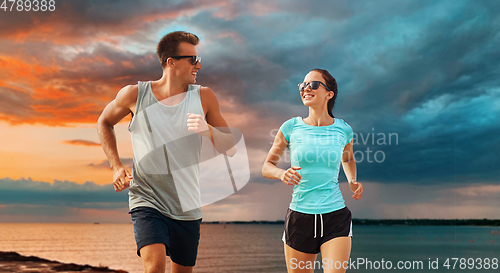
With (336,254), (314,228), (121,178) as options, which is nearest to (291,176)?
(314,228)

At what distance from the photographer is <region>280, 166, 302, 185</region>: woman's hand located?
11.6ft

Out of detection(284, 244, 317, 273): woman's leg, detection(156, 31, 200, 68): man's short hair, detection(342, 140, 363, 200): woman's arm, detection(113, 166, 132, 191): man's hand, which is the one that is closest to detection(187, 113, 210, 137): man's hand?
detection(113, 166, 132, 191): man's hand

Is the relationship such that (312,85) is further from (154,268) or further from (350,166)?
(154,268)

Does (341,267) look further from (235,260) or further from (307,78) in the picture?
(235,260)

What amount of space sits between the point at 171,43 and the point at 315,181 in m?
2.07

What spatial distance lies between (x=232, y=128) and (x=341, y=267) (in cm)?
174

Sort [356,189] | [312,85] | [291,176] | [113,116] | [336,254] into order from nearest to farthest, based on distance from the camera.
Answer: [291,176], [336,254], [113,116], [312,85], [356,189]

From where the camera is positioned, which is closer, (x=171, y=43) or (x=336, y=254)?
(x=336, y=254)

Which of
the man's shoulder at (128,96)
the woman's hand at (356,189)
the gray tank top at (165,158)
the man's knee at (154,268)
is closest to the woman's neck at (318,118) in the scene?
the woman's hand at (356,189)

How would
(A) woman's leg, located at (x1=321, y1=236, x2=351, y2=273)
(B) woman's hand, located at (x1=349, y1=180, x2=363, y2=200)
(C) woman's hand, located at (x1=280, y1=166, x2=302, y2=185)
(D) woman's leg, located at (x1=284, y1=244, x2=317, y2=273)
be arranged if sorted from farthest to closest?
(B) woman's hand, located at (x1=349, y1=180, x2=363, y2=200) → (D) woman's leg, located at (x1=284, y1=244, x2=317, y2=273) → (A) woman's leg, located at (x1=321, y1=236, x2=351, y2=273) → (C) woman's hand, located at (x1=280, y1=166, x2=302, y2=185)

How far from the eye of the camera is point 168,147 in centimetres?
377

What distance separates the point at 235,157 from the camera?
4.05m

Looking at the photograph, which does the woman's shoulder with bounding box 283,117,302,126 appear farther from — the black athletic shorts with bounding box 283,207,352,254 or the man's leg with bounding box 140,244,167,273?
the man's leg with bounding box 140,244,167,273

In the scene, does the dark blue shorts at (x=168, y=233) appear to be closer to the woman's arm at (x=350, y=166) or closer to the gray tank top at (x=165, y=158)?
the gray tank top at (x=165, y=158)
